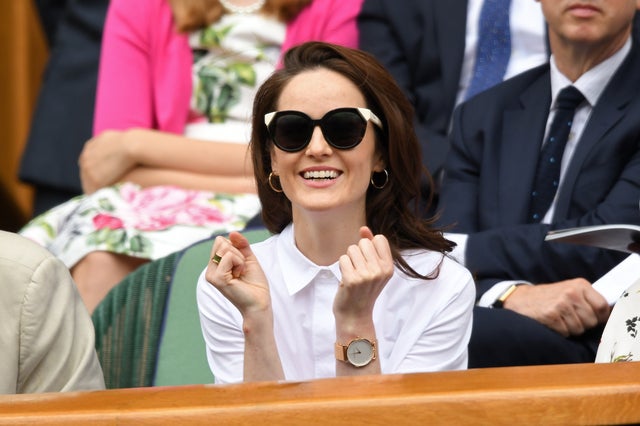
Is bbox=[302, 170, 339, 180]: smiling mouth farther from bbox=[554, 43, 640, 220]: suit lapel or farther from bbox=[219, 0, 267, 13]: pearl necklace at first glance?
bbox=[219, 0, 267, 13]: pearl necklace

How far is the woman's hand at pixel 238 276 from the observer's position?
6.40 ft

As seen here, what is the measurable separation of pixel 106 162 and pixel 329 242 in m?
1.36

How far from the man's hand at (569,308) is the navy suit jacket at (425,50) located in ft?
2.51

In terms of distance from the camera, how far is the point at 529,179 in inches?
113

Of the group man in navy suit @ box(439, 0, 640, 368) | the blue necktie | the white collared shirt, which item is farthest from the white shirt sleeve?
the blue necktie

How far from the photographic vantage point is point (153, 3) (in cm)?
352

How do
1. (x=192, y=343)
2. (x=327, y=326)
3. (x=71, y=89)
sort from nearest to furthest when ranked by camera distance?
1. (x=327, y=326)
2. (x=192, y=343)
3. (x=71, y=89)

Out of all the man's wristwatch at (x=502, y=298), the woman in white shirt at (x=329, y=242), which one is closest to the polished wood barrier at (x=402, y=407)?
the woman in white shirt at (x=329, y=242)

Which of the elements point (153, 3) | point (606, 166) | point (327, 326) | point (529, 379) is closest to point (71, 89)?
point (153, 3)

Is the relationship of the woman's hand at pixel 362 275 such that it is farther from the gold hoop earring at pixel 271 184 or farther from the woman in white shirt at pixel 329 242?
the gold hoop earring at pixel 271 184

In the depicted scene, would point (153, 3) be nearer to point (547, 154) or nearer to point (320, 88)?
point (547, 154)

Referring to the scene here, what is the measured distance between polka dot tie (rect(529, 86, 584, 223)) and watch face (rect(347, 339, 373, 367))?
1053mm

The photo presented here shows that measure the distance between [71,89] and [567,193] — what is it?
1719mm

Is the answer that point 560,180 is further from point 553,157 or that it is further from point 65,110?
point 65,110
